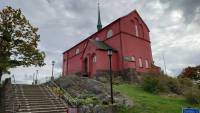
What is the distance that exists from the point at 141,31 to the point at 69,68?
16.8m

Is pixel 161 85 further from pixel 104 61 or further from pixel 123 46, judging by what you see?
pixel 104 61

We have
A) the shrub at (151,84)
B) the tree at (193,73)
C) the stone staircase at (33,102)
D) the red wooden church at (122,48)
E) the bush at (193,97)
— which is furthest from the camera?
the tree at (193,73)

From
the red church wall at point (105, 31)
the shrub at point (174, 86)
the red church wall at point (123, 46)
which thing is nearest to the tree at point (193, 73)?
the red church wall at point (123, 46)

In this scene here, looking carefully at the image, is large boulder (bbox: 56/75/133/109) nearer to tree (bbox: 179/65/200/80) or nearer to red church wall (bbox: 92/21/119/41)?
red church wall (bbox: 92/21/119/41)

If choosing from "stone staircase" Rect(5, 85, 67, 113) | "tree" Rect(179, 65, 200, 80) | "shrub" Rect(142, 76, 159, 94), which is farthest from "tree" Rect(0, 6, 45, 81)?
"tree" Rect(179, 65, 200, 80)

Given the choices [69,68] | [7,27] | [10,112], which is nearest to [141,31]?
[69,68]

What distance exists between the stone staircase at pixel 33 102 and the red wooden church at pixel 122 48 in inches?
417

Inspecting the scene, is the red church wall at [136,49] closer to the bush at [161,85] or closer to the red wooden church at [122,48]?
the red wooden church at [122,48]

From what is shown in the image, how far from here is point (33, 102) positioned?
17.5 m

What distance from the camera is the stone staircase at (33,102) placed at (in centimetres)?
1589

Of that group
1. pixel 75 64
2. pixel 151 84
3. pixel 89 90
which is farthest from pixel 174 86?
pixel 75 64

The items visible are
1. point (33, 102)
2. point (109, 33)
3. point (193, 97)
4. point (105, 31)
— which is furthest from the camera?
point (105, 31)

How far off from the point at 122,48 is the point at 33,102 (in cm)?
1679

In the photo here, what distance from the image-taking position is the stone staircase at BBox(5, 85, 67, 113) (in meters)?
15.9
